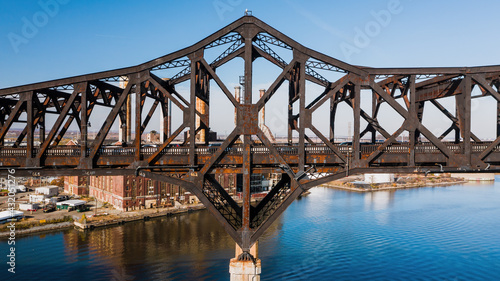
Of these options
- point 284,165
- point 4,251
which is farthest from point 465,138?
point 4,251

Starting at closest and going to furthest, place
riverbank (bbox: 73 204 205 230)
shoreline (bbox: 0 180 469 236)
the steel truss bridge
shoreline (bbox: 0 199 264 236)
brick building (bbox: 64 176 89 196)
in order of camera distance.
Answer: the steel truss bridge, shoreline (bbox: 0 199 264 236), shoreline (bbox: 0 180 469 236), riverbank (bbox: 73 204 205 230), brick building (bbox: 64 176 89 196)

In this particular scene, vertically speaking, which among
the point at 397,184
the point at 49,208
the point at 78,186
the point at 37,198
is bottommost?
the point at 397,184

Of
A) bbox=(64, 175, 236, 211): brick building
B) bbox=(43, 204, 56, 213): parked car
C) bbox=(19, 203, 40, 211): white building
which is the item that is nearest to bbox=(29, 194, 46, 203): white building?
bbox=(43, 204, 56, 213): parked car

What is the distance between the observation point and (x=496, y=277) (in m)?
42.9

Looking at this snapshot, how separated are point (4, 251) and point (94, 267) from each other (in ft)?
58.4

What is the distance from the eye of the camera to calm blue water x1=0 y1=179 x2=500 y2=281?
44.6 metres

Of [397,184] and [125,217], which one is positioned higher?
[125,217]

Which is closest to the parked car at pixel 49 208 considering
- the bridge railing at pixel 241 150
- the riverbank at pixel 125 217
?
the riverbank at pixel 125 217

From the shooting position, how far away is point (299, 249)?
5403 centimetres

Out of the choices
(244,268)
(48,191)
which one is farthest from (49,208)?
(244,268)

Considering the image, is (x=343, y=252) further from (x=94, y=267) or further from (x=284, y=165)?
(x=284, y=165)

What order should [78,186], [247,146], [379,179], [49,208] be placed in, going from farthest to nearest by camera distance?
[379,179] → [78,186] → [49,208] → [247,146]

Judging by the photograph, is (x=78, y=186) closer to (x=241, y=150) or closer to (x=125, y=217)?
(x=125, y=217)

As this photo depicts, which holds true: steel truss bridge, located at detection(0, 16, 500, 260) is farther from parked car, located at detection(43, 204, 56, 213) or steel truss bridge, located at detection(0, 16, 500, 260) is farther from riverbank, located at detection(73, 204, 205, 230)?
parked car, located at detection(43, 204, 56, 213)
